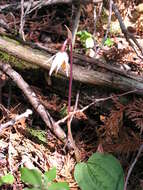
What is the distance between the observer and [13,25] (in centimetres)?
271

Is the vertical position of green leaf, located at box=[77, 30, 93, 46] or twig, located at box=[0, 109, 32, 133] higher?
green leaf, located at box=[77, 30, 93, 46]

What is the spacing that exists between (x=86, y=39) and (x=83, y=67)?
1.79 ft

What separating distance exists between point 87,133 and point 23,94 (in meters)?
0.57

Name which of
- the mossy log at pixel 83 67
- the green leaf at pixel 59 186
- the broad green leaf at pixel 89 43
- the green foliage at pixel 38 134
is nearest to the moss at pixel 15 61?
the mossy log at pixel 83 67

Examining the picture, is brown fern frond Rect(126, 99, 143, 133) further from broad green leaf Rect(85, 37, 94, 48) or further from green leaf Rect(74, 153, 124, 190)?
broad green leaf Rect(85, 37, 94, 48)

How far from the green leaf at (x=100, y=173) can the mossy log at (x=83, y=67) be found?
19.2 inches

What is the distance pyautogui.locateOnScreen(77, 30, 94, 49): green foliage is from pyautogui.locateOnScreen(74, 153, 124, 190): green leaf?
1.04 m

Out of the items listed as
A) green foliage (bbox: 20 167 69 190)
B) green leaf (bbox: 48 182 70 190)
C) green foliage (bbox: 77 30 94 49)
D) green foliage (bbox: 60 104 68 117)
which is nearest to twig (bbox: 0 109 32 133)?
green foliage (bbox: 60 104 68 117)

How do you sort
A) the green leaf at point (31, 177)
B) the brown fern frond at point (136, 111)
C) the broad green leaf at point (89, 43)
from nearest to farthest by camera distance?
the green leaf at point (31, 177)
the brown fern frond at point (136, 111)
the broad green leaf at point (89, 43)

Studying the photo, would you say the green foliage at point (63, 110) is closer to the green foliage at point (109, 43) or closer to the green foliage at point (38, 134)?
the green foliage at point (38, 134)

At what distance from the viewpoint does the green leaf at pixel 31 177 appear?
169 cm

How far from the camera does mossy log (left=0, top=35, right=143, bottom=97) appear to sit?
2.10m

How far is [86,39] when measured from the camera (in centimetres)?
267

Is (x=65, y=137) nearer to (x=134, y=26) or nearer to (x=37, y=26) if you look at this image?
(x=37, y=26)
